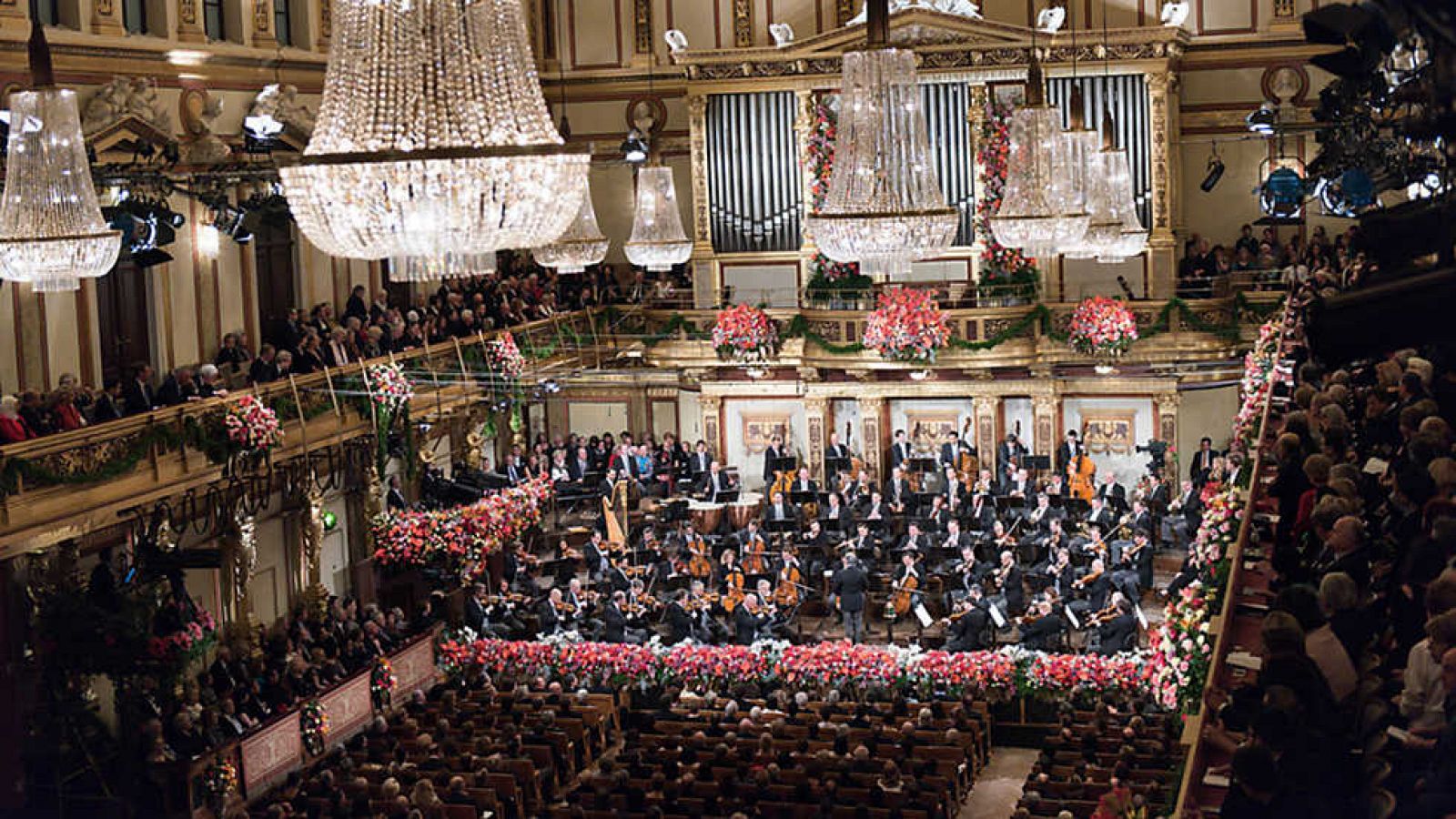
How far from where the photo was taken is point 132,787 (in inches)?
804

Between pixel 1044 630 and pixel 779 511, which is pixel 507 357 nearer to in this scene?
pixel 779 511

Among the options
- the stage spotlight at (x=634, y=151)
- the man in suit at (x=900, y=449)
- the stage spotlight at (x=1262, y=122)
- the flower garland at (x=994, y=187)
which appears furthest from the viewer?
the man in suit at (x=900, y=449)

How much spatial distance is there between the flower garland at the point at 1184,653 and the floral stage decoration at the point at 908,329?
641 inches

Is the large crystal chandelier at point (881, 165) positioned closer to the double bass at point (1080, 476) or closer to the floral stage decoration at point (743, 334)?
the double bass at point (1080, 476)

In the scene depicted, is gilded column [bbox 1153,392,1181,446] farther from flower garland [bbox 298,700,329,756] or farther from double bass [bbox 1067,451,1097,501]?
flower garland [bbox 298,700,329,756]

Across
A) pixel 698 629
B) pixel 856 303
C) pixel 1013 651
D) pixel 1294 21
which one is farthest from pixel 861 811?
pixel 1294 21

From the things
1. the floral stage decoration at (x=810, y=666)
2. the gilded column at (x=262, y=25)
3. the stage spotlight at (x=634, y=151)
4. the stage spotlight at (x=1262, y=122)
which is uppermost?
the gilded column at (x=262, y=25)

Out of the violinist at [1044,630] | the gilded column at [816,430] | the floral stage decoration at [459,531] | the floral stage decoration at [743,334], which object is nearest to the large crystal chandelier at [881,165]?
the violinist at [1044,630]

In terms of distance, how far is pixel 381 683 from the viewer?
24031mm

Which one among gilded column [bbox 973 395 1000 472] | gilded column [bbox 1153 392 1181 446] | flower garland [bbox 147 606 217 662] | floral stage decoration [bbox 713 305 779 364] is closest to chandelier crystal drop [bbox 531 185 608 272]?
flower garland [bbox 147 606 217 662]

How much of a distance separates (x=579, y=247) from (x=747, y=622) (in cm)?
760

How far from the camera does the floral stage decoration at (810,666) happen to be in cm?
2278

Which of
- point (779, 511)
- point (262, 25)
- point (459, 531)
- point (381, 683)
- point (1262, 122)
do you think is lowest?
point (381, 683)

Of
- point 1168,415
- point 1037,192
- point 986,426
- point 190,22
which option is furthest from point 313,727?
point 1168,415
